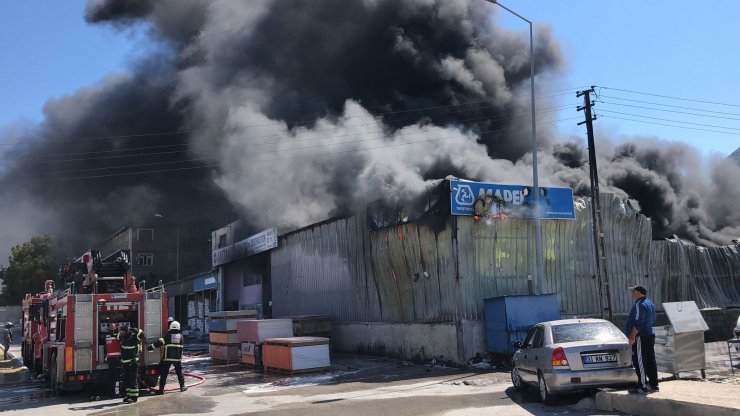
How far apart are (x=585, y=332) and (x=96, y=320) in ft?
28.4

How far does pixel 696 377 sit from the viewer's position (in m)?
9.69

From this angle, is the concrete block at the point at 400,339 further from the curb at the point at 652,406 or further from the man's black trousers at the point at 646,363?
the man's black trousers at the point at 646,363

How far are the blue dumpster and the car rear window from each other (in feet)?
16.6

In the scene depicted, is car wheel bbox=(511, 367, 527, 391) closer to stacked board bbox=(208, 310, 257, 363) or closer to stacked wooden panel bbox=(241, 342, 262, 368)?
stacked wooden panel bbox=(241, 342, 262, 368)

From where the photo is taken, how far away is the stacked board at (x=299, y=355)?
14.4 m

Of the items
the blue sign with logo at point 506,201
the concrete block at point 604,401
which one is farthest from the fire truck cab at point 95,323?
the concrete block at point 604,401

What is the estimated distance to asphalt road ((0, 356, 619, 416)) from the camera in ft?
28.5

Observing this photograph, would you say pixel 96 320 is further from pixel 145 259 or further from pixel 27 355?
pixel 145 259

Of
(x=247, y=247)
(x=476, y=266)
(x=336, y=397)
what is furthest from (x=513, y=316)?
(x=247, y=247)

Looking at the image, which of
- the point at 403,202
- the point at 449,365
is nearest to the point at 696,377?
the point at 449,365

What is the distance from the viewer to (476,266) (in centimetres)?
1528

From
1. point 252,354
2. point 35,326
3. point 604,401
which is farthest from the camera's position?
point 252,354

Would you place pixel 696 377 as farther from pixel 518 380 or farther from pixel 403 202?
pixel 403 202

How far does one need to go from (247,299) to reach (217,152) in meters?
7.18
